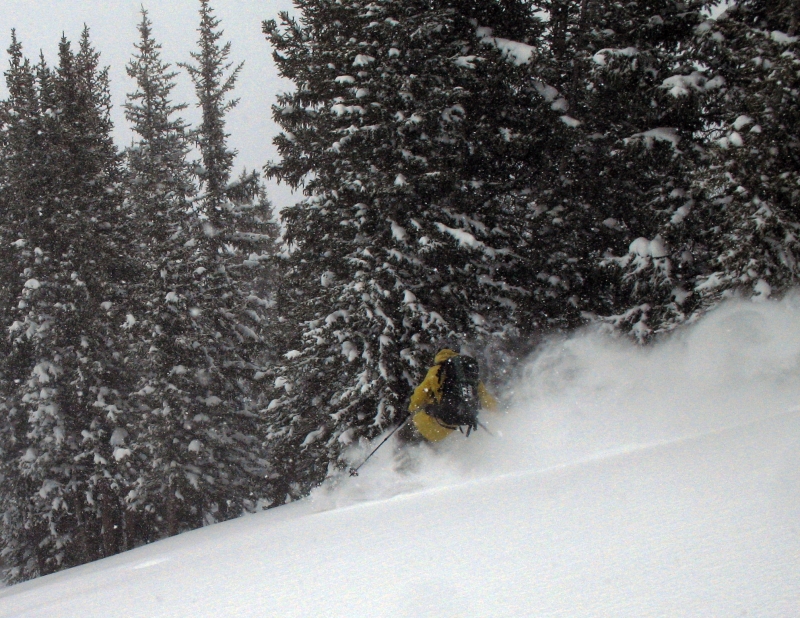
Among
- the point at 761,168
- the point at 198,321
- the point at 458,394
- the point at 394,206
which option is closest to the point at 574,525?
the point at 458,394

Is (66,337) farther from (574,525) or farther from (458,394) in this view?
(574,525)

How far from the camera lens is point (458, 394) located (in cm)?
984

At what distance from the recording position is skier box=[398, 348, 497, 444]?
32.4 ft

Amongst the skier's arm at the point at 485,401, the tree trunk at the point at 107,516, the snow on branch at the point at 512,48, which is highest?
the snow on branch at the point at 512,48

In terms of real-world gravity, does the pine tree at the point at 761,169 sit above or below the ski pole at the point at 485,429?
above

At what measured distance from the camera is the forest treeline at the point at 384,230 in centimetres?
1223

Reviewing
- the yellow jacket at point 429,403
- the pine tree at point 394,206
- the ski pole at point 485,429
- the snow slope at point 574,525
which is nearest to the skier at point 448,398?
the yellow jacket at point 429,403

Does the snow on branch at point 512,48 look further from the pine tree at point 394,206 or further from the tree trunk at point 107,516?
the tree trunk at point 107,516

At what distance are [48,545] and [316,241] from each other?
1634 cm

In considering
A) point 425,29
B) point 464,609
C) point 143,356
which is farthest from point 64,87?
point 464,609

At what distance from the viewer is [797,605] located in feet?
8.54

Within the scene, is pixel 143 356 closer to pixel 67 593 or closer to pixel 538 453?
pixel 67 593

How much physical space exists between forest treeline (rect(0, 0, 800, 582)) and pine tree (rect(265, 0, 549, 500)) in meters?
0.07

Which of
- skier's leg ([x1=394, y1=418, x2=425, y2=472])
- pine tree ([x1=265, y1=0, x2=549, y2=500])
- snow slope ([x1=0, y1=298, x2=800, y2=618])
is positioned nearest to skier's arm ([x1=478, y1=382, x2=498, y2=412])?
snow slope ([x1=0, y1=298, x2=800, y2=618])
